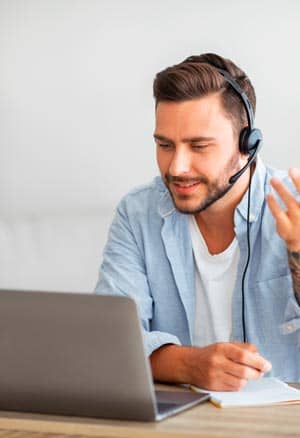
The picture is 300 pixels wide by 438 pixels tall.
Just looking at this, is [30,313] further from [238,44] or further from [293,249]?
[238,44]

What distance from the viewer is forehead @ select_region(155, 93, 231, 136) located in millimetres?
2051

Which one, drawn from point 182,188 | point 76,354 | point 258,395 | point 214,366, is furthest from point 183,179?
point 76,354

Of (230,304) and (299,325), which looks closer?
(299,325)

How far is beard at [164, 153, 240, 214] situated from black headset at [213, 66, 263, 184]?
0.02m

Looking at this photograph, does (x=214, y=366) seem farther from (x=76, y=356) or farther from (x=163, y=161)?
(x=163, y=161)

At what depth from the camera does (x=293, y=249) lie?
1830 mm

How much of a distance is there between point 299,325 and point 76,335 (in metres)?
0.71

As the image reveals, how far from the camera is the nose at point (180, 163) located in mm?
2027

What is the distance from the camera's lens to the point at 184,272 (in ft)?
6.97

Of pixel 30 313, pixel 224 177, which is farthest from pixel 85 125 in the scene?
pixel 30 313

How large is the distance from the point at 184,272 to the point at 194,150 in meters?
0.26

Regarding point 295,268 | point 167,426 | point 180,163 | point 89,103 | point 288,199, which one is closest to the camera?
point 167,426

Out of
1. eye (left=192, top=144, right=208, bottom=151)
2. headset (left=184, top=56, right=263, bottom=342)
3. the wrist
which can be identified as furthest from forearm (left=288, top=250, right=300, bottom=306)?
eye (left=192, top=144, right=208, bottom=151)

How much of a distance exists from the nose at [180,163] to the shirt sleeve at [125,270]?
0.21 m
